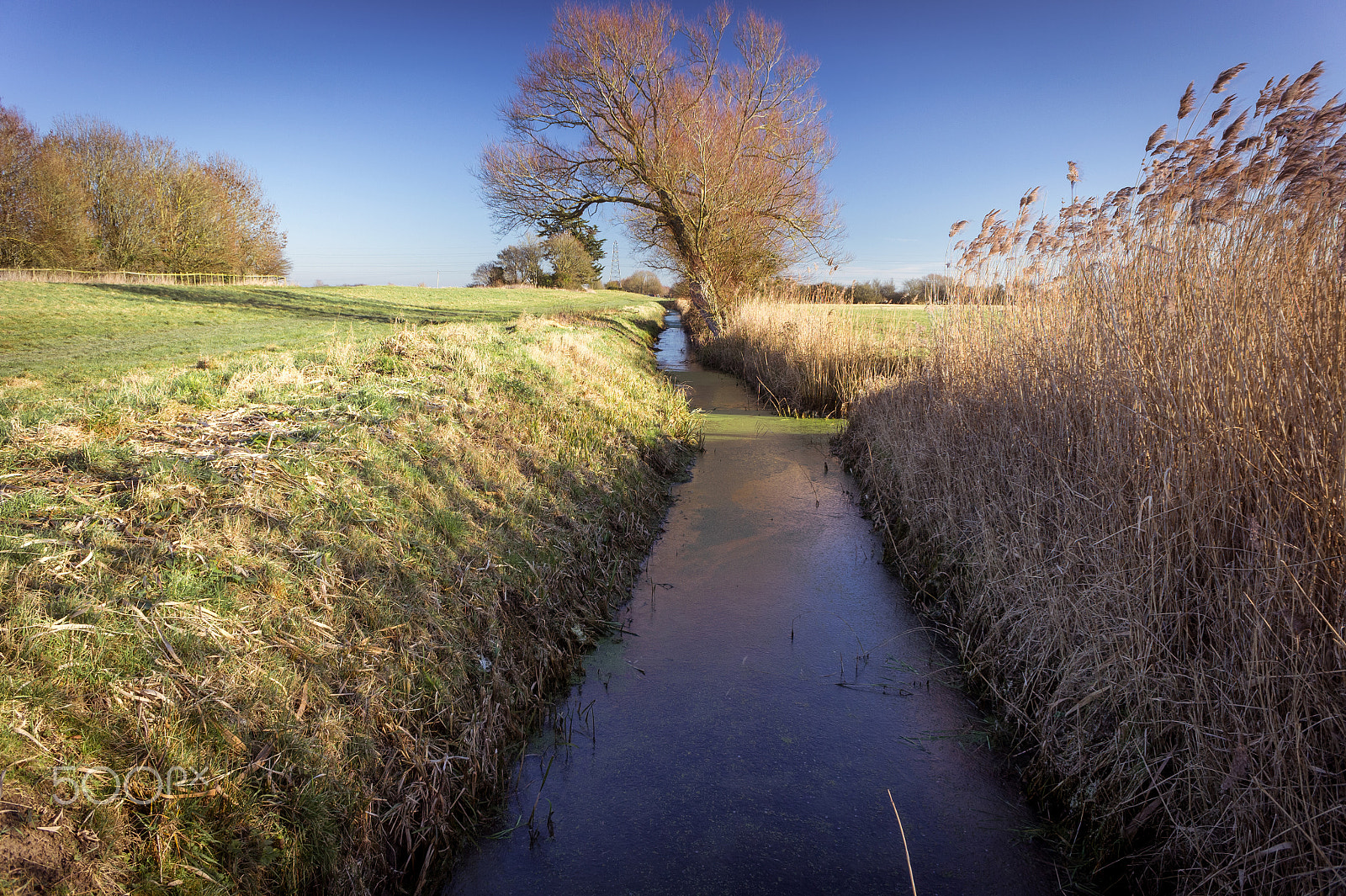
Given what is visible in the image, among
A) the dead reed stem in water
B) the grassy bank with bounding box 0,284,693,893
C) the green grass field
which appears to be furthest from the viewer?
the green grass field

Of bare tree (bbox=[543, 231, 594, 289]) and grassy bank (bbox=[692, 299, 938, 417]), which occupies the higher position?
bare tree (bbox=[543, 231, 594, 289])

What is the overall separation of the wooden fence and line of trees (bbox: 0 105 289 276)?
2.83 ft

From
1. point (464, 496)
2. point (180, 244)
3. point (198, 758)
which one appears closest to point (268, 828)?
point (198, 758)

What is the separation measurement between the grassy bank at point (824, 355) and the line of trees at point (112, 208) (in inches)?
1162

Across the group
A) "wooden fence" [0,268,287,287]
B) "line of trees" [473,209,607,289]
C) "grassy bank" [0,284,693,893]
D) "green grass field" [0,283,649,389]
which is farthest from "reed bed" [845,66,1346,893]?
"line of trees" [473,209,607,289]

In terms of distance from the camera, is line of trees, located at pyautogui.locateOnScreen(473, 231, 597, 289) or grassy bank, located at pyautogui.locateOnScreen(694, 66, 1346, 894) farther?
line of trees, located at pyautogui.locateOnScreen(473, 231, 597, 289)

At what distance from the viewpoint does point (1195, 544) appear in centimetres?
238

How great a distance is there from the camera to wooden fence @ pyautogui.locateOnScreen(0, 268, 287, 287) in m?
22.7

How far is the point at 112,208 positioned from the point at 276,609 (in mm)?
36382

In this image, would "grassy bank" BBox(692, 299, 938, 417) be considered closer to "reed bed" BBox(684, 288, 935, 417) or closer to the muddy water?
"reed bed" BBox(684, 288, 935, 417)

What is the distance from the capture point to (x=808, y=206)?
17.7 metres

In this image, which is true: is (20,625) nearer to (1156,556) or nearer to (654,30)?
(1156,556)

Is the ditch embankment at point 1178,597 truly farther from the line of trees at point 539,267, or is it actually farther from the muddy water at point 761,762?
the line of trees at point 539,267

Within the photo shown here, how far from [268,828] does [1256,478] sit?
324 centimetres
